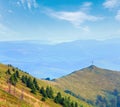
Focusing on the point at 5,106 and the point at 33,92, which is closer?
the point at 5,106

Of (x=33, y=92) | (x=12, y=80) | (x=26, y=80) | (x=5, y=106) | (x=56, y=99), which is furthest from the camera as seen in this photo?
(x=26, y=80)

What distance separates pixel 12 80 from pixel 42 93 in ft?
107

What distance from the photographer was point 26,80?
192375 mm

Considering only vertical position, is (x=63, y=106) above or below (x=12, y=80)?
below

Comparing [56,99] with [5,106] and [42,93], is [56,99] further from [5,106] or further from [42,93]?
[5,106]

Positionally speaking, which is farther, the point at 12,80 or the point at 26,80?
the point at 26,80

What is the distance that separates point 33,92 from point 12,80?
16.4 metres

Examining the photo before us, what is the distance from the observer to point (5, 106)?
31.2 metres

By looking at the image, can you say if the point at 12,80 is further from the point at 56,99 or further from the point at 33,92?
the point at 56,99

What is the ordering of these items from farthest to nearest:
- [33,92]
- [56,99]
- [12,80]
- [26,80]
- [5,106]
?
[26,80], [56,99], [33,92], [12,80], [5,106]

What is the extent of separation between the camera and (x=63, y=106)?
172 m

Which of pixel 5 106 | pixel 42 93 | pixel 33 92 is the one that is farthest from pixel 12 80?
pixel 5 106

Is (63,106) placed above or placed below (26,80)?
below

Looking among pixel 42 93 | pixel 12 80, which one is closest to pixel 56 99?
pixel 42 93
